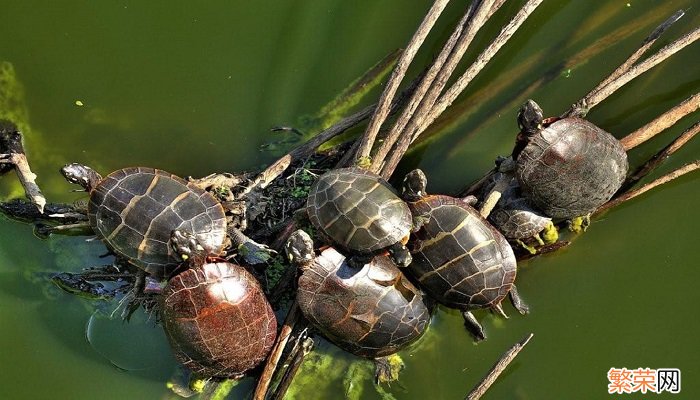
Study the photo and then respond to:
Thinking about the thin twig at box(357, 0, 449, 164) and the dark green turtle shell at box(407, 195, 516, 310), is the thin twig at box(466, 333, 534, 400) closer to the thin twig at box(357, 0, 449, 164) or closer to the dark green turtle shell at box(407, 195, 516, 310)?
the dark green turtle shell at box(407, 195, 516, 310)

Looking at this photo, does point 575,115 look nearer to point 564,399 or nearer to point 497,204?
point 497,204

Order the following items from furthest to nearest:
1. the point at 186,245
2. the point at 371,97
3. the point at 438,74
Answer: the point at 371,97
the point at 438,74
the point at 186,245

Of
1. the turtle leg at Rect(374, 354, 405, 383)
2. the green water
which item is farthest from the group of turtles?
the green water

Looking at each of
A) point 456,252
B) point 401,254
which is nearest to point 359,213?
point 401,254

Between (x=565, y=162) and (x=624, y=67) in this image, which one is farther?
(x=624, y=67)

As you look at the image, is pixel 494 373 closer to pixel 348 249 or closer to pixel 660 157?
pixel 348 249

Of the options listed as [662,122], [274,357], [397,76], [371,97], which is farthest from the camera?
[371,97]

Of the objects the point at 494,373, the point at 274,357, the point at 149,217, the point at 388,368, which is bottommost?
the point at 388,368

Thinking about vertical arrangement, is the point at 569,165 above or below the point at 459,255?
above
